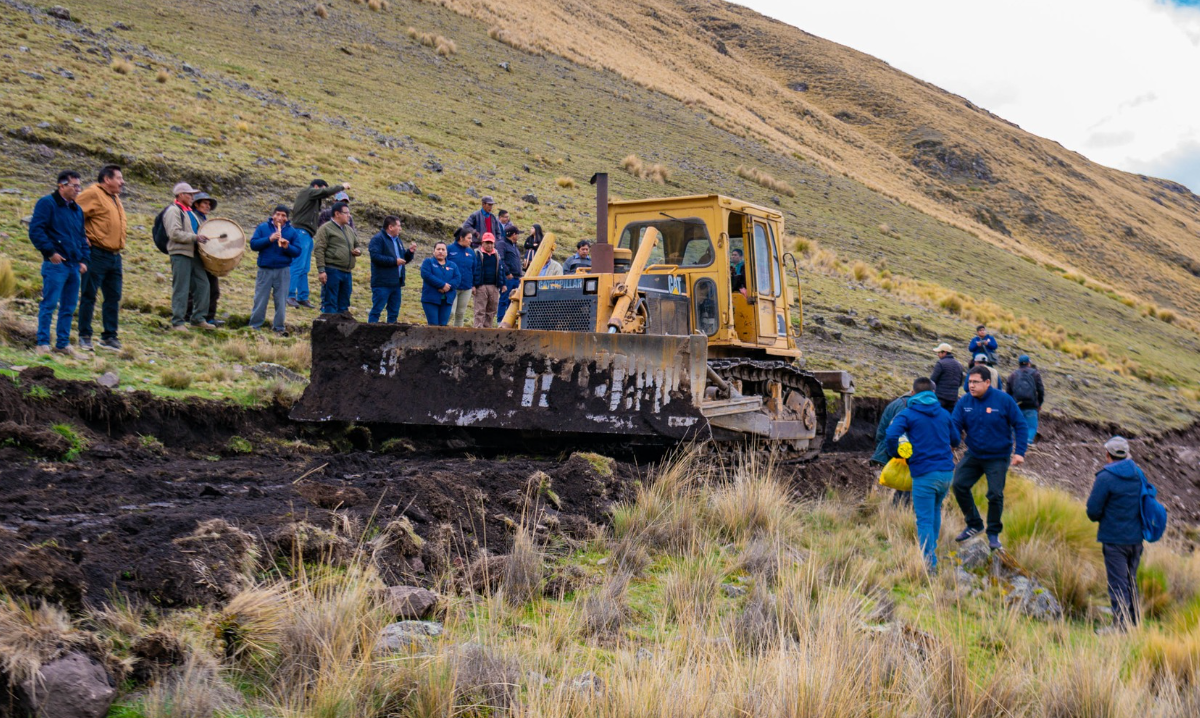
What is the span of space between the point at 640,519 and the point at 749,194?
27.4 metres

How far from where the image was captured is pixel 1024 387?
47.3 feet

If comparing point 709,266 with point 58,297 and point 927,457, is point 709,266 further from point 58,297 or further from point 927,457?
point 58,297

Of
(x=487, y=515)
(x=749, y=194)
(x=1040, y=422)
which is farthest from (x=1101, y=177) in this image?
(x=487, y=515)

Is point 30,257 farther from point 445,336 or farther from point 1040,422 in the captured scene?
point 1040,422

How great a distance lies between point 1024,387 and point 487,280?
8.61 meters

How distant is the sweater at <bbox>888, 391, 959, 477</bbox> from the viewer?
749 centimetres

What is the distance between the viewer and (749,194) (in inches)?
1280

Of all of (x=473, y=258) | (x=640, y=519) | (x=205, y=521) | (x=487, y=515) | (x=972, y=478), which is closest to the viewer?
(x=205, y=521)

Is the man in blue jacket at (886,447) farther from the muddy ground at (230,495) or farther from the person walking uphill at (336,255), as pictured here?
the person walking uphill at (336,255)

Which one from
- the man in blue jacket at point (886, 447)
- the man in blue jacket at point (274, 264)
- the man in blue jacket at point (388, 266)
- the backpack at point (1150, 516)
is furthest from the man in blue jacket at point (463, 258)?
the backpack at point (1150, 516)

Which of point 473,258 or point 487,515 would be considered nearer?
point 487,515

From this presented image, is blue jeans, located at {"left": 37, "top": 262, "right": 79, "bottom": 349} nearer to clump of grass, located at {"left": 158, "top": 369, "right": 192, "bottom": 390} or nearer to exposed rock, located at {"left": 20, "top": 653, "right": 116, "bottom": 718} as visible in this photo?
clump of grass, located at {"left": 158, "top": 369, "right": 192, "bottom": 390}

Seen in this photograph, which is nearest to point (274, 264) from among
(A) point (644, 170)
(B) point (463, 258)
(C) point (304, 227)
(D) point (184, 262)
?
(D) point (184, 262)

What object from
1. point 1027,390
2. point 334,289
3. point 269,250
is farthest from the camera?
point 1027,390
